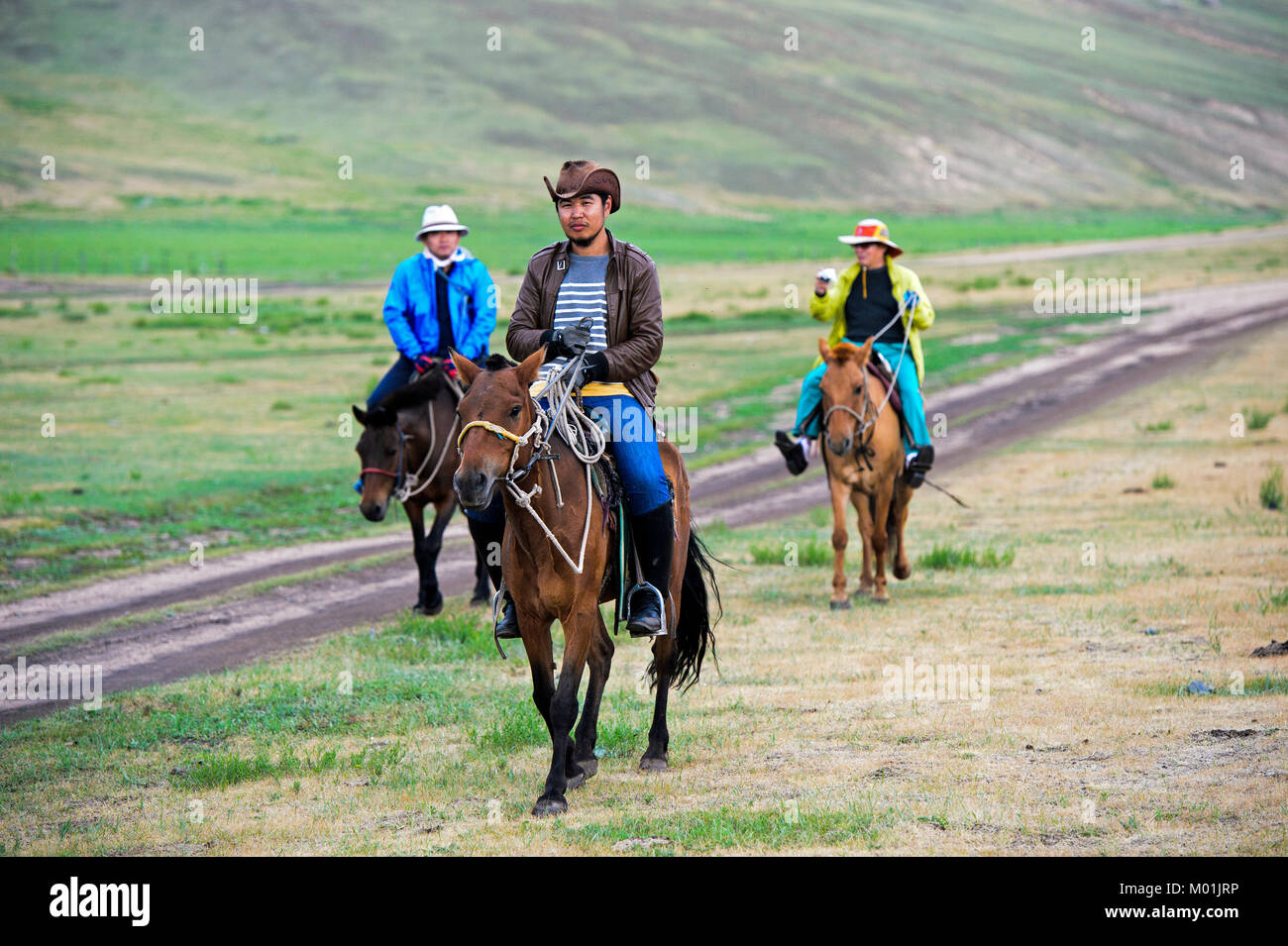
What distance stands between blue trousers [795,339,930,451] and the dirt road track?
3.92m

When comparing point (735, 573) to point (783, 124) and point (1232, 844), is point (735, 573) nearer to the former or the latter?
point (1232, 844)

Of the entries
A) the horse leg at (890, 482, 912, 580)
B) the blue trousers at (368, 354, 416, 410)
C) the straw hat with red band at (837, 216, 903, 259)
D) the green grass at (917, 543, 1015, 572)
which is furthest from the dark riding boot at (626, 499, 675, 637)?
the green grass at (917, 543, 1015, 572)

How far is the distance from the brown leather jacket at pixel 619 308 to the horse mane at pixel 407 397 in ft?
14.9

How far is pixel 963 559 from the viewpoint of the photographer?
A: 13.9 metres

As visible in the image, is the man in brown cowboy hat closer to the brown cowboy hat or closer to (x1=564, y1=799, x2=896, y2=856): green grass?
the brown cowboy hat

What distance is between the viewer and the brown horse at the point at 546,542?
21.6 ft

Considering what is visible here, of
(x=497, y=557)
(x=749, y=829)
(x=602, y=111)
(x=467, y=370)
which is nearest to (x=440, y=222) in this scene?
(x=497, y=557)

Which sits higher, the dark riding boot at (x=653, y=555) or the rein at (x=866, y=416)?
the rein at (x=866, y=416)

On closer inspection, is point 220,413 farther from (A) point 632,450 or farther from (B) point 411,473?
(A) point 632,450

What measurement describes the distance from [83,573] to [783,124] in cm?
13925

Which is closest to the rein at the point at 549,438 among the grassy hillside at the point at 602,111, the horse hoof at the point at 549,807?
the horse hoof at the point at 549,807

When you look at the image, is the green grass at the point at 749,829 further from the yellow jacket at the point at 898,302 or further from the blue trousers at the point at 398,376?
the yellow jacket at the point at 898,302

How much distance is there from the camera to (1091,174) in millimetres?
145250

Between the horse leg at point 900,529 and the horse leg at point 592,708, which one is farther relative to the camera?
the horse leg at point 900,529
